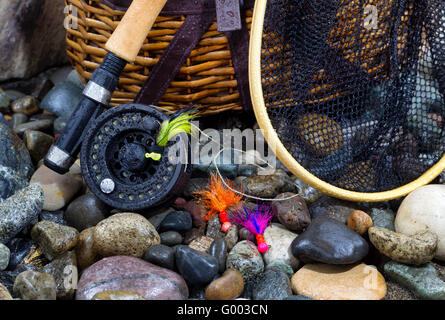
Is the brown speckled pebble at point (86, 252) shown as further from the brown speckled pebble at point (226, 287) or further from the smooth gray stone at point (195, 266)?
the brown speckled pebble at point (226, 287)

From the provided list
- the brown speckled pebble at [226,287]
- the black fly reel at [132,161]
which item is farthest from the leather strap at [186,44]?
the brown speckled pebble at [226,287]

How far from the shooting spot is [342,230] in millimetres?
1731

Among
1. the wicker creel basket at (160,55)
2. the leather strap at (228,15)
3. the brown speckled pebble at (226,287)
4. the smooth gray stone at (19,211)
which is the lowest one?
the brown speckled pebble at (226,287)

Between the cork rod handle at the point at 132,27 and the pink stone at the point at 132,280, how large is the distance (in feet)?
2.83

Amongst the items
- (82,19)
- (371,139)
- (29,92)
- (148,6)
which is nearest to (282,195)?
(371,139)

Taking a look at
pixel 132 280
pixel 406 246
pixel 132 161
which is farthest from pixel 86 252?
pixel 406 246

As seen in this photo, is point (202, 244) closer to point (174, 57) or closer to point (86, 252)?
point (86, 252)

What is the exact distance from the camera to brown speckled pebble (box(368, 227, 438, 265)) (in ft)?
5.40

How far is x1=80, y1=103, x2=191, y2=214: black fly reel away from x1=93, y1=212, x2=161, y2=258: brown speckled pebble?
0.13 m

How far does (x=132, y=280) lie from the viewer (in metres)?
1.58

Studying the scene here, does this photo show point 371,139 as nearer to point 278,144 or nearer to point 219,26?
point 278,144

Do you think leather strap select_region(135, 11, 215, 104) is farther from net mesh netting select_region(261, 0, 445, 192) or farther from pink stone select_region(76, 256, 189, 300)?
pink stone select_region(76, 256, 189, 300)

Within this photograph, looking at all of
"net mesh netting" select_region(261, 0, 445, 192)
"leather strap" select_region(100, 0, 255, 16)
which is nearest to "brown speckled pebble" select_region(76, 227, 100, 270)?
"net mesh netting" select_region(261, 0, 445, 192)

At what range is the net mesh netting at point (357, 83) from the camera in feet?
6.41
